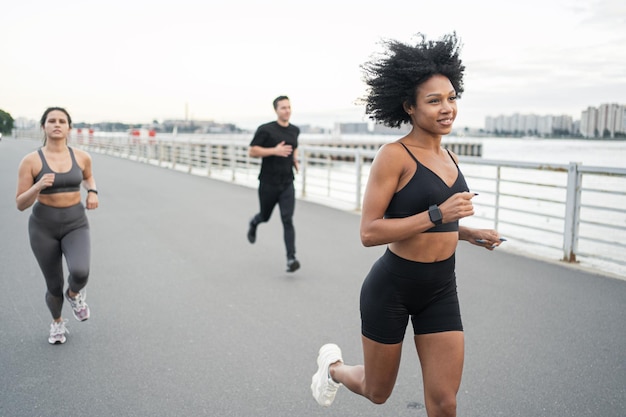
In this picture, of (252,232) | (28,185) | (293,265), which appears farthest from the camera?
(252,232)

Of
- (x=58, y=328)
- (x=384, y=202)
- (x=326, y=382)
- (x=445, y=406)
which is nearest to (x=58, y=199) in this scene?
(x=58, y=328)

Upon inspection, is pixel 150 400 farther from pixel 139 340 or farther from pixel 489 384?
pixel 489 384

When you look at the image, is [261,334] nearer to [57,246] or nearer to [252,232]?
[57,246]

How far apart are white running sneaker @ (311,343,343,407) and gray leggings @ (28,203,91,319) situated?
7.30 ft

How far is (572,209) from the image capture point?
25.0 feet

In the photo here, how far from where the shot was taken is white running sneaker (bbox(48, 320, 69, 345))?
4.65 m

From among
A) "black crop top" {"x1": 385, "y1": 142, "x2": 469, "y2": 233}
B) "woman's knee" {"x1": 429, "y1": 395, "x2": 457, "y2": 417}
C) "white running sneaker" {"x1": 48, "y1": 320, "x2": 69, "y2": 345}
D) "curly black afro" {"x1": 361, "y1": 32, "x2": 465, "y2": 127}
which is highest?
"curly black afro" {"x1": 361, "y1": 32, "x2": 465, "y2": 127}

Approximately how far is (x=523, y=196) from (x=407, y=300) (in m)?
7.06

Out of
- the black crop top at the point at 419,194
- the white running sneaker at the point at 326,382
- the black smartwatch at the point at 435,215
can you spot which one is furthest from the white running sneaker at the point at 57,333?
the black smartwatch at the point at 435,215

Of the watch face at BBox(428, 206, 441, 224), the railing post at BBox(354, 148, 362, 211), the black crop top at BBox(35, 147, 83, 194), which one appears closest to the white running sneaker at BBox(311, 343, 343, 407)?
the watch face at BBox(428, 206, 441, 224)

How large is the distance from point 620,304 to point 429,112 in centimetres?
437

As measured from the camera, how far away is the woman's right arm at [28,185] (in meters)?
4.33

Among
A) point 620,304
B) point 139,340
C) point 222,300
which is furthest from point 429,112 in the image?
point 620,304

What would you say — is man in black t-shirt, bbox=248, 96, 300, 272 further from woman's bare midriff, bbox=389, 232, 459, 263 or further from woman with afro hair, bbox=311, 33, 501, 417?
woman's bare midriff, bbox=389, 232, 459, 263
